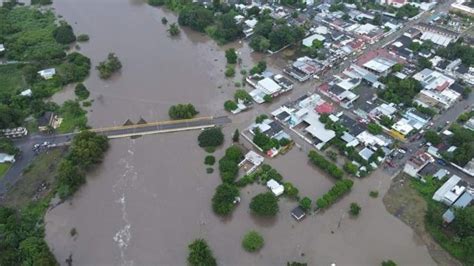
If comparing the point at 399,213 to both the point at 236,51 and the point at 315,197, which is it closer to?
the point at 315,197

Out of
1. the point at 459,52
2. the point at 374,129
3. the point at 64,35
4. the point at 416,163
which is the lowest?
the point at 64,35

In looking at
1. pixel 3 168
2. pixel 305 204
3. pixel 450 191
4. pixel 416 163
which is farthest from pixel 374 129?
pixel 3 168

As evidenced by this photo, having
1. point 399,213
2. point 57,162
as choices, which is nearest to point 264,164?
point 399,213

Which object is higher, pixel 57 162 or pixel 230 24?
pixel 230 24

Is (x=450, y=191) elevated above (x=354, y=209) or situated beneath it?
elevated above

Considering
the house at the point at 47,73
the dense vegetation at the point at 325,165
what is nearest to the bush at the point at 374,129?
the dense vegetation at the point at 325,165

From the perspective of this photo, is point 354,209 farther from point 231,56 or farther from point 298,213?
point 231,56
